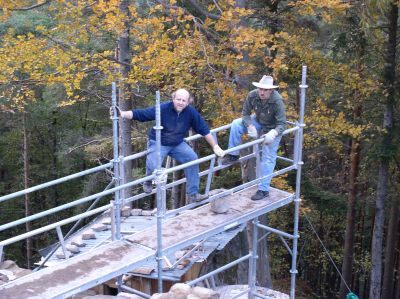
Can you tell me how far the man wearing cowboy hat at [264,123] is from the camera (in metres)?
7.77

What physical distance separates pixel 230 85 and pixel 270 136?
4495 millimetres

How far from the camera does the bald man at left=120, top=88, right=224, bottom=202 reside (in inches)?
274

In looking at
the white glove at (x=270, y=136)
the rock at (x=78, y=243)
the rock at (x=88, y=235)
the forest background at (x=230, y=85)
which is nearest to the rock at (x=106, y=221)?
the rock at (x=88, y=235)

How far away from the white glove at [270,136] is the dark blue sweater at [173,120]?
91cm

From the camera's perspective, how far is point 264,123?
8.18 m

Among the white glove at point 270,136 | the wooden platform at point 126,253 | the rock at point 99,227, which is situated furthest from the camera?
the rock at point 99,227

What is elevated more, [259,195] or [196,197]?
[196,197]

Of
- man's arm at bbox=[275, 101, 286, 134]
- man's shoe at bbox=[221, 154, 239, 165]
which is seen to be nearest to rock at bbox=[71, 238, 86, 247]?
man's shoe at bbox=[221, 154, 239, 165]

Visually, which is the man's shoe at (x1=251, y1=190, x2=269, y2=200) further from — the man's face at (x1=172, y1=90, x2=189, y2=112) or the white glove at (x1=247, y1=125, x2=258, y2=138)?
the man's face at (x1=172, y1=90, x2=189, y2=112)

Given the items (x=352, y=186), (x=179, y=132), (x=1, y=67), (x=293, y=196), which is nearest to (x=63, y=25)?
(x=1, y=67)

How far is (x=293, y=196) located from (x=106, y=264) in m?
3.47

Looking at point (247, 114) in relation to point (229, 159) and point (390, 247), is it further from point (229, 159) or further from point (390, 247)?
point (390, 247)

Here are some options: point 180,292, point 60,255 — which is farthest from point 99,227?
point 180,292

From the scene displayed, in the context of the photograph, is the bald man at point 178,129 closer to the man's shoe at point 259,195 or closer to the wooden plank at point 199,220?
the wooden plank at point 199,220
